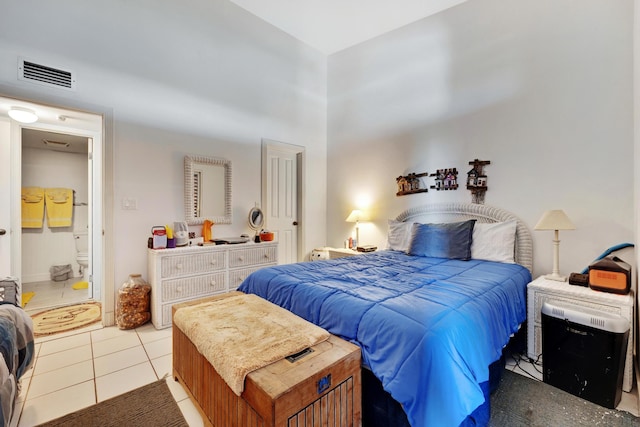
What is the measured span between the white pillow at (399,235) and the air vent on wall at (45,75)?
3583 mm

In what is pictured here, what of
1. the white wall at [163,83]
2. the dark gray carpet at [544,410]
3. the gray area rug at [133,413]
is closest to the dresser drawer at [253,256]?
the white wall at [163,83]

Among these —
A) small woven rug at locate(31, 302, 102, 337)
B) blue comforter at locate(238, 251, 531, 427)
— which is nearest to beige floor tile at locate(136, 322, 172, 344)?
small woven rug at locate(31, 302, 102, 337)

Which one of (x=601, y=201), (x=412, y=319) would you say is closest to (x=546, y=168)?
(x=601, y=201)

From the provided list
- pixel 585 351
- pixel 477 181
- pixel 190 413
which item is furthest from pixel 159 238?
pixel 585 351

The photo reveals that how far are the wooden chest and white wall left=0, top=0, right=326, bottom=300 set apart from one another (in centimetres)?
221

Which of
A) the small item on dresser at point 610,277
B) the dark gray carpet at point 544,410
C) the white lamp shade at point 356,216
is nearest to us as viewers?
the dark gray carpet at point 544,410

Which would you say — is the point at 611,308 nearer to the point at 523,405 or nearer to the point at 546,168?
the point at 523,405

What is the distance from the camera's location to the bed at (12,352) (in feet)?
3.87

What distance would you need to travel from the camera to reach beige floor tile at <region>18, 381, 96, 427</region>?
62.0 inches

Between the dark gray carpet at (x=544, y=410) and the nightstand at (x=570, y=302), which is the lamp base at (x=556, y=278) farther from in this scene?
the dark gray carpet at (x=544, y=410)

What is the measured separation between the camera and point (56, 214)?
459cm

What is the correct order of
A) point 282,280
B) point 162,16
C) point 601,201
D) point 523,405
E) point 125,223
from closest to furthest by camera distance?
point 523,405
point 282,280
point 601,201
point 125,223
point 162,16

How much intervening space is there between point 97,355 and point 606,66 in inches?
191

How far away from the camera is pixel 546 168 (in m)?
2.69
